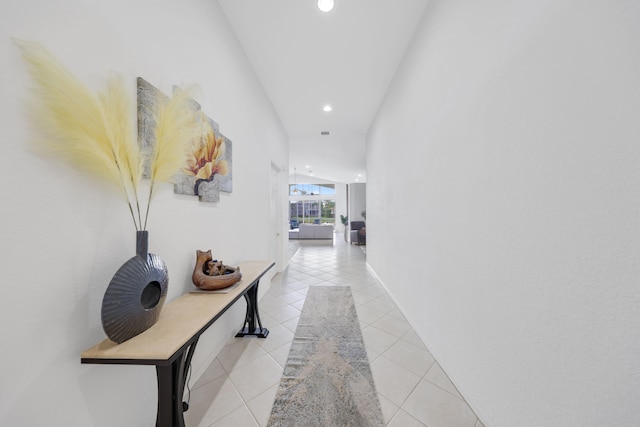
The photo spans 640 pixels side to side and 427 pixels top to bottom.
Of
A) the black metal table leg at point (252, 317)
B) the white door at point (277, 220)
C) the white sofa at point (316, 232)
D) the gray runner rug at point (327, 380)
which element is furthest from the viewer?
the white sofa at point (316, 232)

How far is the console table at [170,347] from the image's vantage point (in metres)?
0.77

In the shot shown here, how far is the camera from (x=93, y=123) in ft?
2.57

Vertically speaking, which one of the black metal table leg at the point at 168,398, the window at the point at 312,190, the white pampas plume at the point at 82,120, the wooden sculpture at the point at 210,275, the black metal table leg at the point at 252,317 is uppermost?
the window at the point at 312,190

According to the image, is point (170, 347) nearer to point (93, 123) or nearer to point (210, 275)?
point (210, 275)

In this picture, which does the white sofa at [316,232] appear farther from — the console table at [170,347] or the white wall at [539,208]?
the console table at [170,347]

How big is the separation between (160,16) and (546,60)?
1999 mm

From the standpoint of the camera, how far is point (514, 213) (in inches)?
40.4

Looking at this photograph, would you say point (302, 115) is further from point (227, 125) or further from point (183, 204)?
point (183, 204)

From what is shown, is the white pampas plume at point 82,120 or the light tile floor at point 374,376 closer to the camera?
the white pampas plume at point 82,120

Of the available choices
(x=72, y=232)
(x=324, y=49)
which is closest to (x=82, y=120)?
(x=72, y=232)

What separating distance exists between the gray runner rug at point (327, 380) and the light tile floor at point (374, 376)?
0.07 meters

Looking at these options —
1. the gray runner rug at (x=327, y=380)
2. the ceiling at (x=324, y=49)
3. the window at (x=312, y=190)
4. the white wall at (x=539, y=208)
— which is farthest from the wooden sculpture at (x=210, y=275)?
the window at (x=312, y=190)

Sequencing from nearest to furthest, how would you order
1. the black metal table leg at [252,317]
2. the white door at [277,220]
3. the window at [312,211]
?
1. the black metal table leg at [252,317]
2. the white door at [277,220]
3. the window at [312,211]

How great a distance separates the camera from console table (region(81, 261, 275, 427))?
0.77 meters
